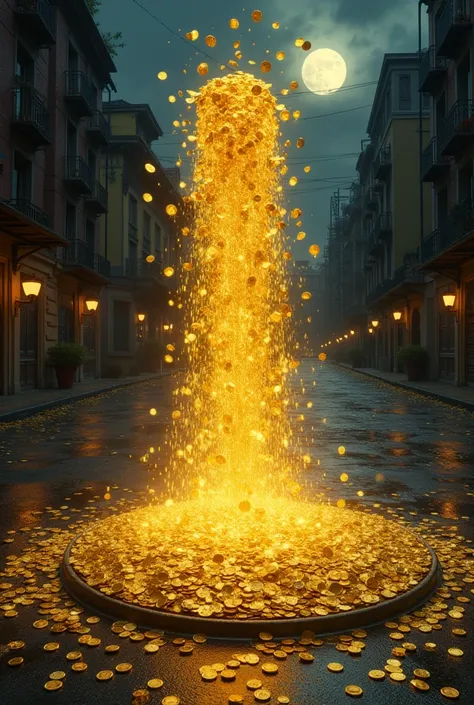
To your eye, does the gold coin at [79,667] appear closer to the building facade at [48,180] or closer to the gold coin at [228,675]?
the gold coin at [228,675]

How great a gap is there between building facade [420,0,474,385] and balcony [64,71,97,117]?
1362 cm

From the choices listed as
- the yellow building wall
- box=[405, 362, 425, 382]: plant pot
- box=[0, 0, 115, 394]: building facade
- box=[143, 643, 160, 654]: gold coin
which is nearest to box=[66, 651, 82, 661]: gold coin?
box=[143, 643, 160, 654]: gold coin

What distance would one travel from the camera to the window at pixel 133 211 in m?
37.0

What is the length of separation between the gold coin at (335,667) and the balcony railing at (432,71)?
86.3 ft

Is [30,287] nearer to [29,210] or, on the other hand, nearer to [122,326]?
[29,210]

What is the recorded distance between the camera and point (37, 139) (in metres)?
20.7

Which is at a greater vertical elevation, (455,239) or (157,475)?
(455,239)

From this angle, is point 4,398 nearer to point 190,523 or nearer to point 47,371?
point 47,371

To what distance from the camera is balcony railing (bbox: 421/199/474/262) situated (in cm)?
2095

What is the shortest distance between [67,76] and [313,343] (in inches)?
3581

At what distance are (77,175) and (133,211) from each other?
12203mm

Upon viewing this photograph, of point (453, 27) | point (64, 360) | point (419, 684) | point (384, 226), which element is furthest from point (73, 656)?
point (384, 226)

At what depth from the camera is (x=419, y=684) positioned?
2.81m

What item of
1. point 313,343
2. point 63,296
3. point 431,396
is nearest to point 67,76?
point 63,296
